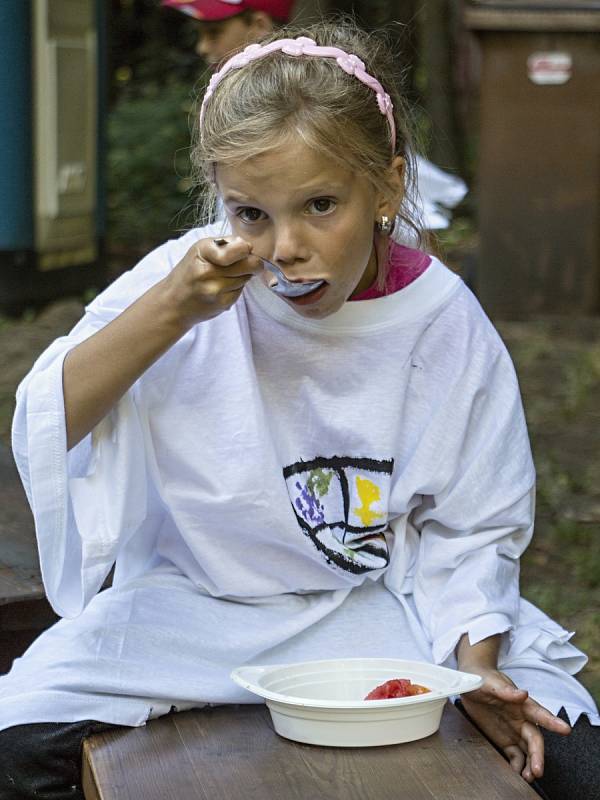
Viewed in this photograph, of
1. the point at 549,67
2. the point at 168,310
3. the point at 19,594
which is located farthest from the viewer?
the point at 549,67

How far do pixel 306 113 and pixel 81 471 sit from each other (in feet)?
2.08

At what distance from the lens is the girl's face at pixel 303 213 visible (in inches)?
76.2

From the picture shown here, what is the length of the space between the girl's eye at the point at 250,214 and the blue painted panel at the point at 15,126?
4977 mm

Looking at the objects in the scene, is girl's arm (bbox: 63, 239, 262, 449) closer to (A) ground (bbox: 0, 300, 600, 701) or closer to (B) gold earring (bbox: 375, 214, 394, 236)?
(B) gold earring (bbox: 375, 214, 394, 236)

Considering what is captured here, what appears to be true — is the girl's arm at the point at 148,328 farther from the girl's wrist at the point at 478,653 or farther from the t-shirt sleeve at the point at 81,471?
the girl's wrist at the point at 478,653

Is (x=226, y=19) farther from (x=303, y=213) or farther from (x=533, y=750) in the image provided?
(x=533, y=750)

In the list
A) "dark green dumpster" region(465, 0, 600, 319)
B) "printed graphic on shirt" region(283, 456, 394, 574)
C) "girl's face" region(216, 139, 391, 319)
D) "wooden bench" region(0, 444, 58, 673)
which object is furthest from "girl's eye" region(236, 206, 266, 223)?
"dark green dumpster" region(465, 0, 600, 319)

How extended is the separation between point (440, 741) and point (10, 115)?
5.40 meters

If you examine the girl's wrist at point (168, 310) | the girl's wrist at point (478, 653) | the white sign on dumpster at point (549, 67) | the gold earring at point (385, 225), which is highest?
the gold earring at point (385, 225)

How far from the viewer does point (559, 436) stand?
17.0 ft

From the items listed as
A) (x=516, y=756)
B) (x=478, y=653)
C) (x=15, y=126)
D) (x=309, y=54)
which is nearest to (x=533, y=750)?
(x=516, y=756)

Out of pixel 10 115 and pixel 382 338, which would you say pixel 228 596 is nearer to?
pixel 382 338

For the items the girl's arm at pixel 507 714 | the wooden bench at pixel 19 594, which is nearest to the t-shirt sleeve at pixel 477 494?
the girl's arm at pixel 507 714

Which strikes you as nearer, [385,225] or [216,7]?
[385,225]
